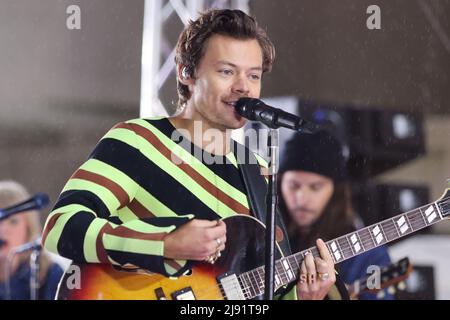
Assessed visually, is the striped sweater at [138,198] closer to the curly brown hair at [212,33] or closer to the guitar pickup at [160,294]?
the guitar pickup at [160,294]

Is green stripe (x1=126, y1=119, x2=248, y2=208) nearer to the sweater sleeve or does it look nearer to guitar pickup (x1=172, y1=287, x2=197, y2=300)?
the sweater sleeve

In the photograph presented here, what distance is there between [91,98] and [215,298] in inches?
46.7

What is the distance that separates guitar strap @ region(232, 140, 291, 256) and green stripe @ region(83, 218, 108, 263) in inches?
21.0

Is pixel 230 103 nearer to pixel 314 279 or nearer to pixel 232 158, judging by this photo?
pixel 232 158

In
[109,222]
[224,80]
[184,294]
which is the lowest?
[184,294]

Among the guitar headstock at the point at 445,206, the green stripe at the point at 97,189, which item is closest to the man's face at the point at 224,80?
the green stripe at the point at 97,189

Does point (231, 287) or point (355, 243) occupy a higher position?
→ point (355, 243)

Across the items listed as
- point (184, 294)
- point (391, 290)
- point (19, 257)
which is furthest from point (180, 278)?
point (391, 290)

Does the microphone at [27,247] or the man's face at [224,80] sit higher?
the man's face at [224,80]

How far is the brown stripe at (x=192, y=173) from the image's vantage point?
90.2 inches

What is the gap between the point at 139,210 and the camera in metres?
2.24

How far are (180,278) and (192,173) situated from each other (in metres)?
0.37
